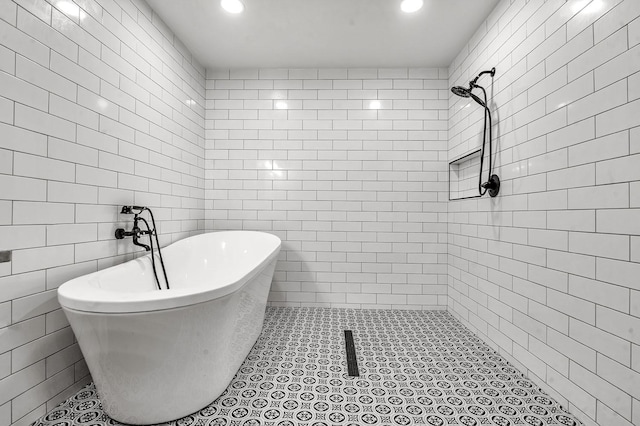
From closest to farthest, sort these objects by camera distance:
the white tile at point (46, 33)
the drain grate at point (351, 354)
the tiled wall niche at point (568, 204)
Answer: the tiled wall niche at point (568, 204), the white tile at point (46, 33), the drain grate at point (351, 354)

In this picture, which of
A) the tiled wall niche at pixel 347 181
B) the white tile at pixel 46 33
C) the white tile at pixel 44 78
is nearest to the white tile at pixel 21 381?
the white tile at pixel 44 78

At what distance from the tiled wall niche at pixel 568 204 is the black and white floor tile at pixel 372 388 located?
0.20 metres

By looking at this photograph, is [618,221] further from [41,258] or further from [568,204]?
[41,258]

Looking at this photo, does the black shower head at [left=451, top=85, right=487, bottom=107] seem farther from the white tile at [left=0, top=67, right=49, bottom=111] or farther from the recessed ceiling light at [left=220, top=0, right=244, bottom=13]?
the white tile at [left=0, top=67, right=49, bottom=111]

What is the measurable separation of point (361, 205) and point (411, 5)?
5.37 ft

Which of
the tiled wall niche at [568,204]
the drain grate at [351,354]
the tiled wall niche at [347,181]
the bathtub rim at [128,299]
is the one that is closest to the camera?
the bathtub rim at [128,299]

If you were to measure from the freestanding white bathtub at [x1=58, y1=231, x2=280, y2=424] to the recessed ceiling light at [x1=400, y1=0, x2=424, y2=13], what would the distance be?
202 cm

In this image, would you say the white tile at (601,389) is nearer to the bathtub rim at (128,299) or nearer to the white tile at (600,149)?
the white tile at (600,149)

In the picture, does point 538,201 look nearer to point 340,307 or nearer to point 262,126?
point 340,307

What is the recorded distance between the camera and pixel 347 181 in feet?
9.48

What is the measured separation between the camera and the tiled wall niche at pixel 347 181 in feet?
9.39

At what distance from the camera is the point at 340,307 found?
9.46 ft

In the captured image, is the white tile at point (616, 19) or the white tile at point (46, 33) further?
the white tile at point (46, 33)

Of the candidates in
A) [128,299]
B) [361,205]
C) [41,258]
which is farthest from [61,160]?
[361,205]
